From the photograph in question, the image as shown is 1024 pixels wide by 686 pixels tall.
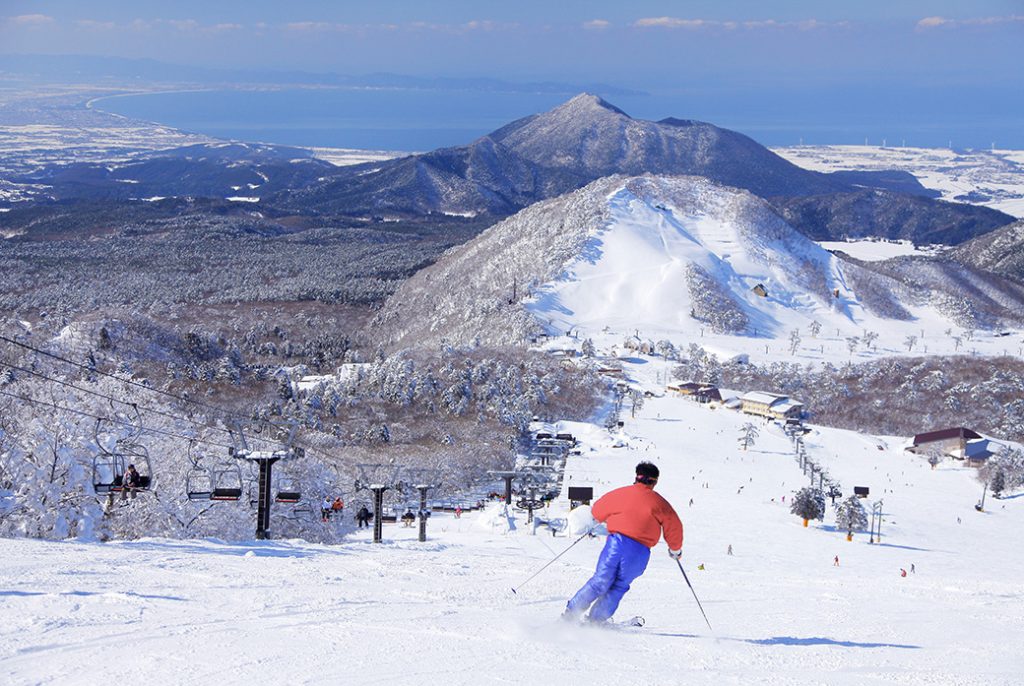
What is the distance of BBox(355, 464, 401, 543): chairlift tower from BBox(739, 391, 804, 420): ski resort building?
2192cm

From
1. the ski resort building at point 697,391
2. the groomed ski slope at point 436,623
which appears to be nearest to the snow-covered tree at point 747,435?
the ski resort building at point 697,391

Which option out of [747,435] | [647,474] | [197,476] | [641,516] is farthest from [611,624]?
[747,435]

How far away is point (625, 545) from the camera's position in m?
8.41

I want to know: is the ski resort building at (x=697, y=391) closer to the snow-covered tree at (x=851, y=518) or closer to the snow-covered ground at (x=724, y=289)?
the snow-covered ground at (x=724, y=289)

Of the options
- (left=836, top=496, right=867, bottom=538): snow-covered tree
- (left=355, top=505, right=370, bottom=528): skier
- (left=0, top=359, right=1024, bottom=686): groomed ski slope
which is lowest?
(left=836, top=496, right=867, bottom=538): snow-covered tree

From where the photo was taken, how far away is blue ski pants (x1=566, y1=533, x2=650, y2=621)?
27.5 feet

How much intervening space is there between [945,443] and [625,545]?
39671mm

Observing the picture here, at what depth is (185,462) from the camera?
75.9ft

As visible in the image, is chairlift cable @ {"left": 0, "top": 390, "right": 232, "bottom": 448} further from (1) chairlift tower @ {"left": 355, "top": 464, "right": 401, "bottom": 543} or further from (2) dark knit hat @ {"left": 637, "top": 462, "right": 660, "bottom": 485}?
(2) dark knit hat @ {"left": 637, "top": 462, "right": 660, "bottom": 485}

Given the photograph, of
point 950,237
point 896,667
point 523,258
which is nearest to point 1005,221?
point 950,237

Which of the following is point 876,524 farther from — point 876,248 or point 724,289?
point 876,248

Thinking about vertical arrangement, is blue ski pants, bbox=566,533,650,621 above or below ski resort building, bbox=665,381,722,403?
above

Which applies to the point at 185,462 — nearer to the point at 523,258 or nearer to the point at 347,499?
the point at 347,499

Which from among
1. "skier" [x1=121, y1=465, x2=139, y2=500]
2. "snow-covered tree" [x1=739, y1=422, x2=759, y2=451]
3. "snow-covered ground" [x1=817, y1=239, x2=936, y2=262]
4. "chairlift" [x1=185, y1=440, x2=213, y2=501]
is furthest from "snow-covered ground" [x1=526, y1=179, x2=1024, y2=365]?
"snow-covered ground" [x1=817, y1=239, x2=936, y2=262]
